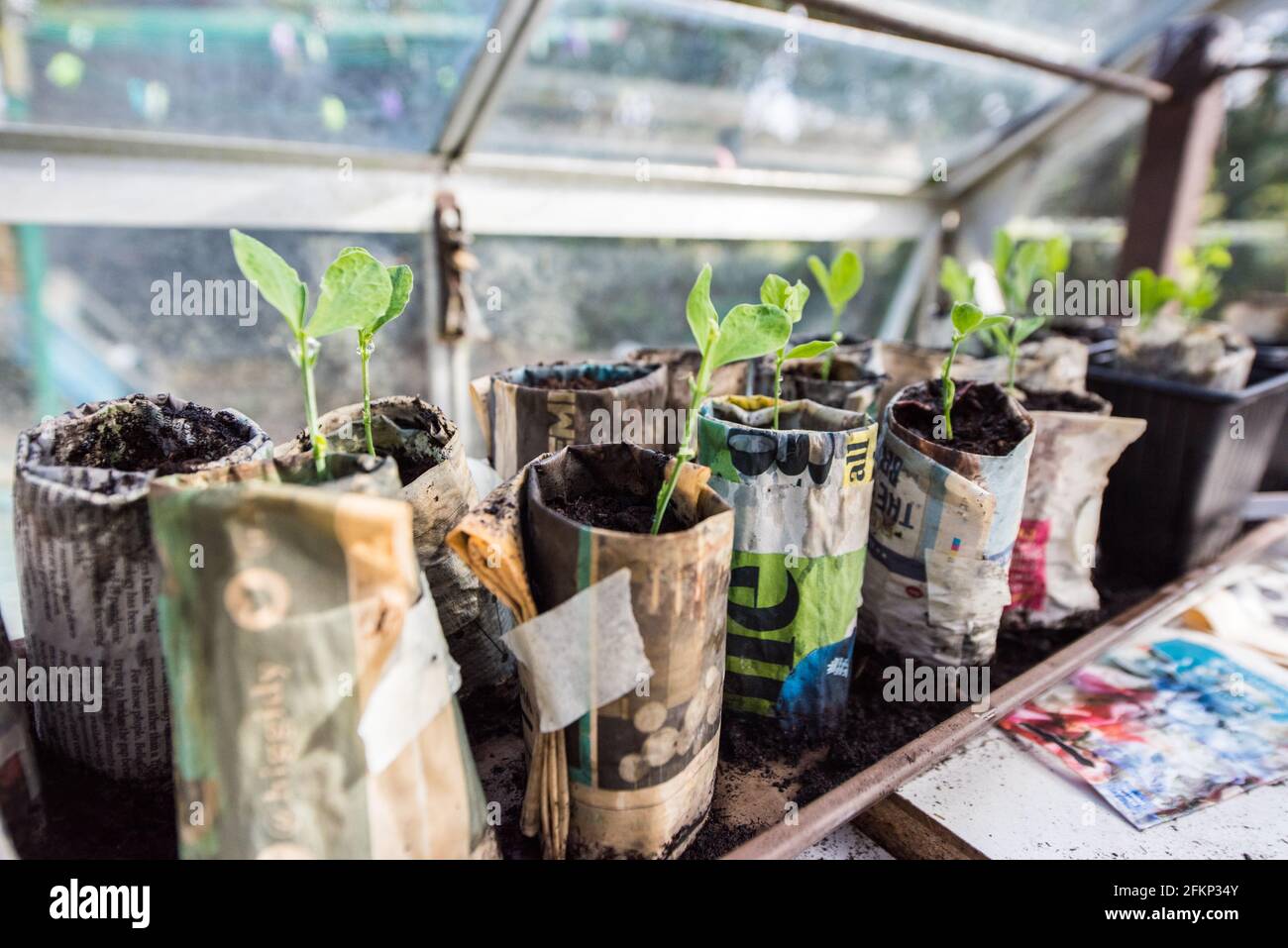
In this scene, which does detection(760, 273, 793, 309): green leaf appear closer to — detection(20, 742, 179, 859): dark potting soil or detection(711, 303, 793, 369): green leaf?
detection(711, 303, 793, 369): green leaf

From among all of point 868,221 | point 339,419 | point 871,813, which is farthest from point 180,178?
point 868,221

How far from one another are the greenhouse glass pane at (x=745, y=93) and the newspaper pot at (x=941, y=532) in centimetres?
115

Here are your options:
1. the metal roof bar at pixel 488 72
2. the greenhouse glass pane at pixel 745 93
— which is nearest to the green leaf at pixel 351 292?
the metal roof bar at pixel 488 72

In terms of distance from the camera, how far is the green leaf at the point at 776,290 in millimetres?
840

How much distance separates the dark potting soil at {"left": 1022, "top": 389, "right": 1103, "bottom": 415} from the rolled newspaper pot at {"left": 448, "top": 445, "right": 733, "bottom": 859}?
0.72 metres

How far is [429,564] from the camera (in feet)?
2.72

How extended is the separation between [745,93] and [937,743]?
1870 mm

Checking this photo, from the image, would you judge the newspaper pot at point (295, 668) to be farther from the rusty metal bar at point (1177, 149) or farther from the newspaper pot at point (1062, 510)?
the rusty metal bar at point (1177, 149)

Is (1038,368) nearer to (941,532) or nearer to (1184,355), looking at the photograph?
(1184,355)

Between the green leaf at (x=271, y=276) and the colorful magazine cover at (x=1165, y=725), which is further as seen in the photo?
the colorful magazine cover at (x=1165, y=725)

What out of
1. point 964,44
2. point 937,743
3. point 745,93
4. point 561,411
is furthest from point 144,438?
point 745,93

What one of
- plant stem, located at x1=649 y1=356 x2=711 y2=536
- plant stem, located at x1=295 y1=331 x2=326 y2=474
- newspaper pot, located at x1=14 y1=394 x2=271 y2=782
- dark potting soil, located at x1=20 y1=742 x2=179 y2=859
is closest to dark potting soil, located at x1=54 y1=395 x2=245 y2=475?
newspaper pot, located at x1=14 y1=394 x2=271 y2=782

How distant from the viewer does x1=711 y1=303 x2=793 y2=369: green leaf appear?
69 centimetres

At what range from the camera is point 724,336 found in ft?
2.25
